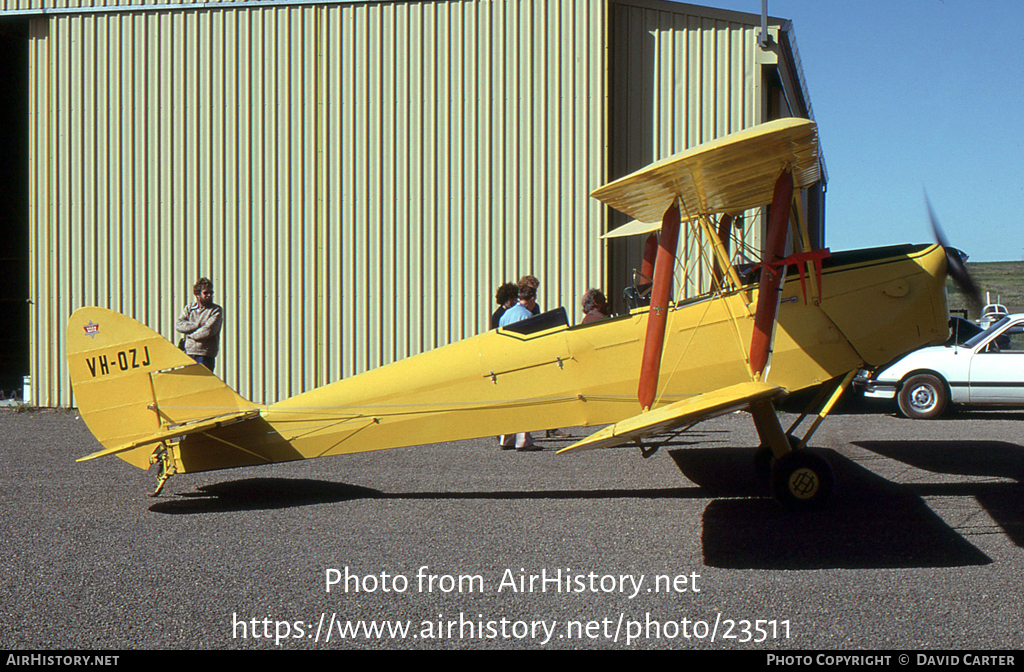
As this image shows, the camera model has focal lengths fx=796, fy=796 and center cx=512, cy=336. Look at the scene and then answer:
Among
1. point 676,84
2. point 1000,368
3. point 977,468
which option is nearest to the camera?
point 977,468

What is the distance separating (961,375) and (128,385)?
1020 centimetres

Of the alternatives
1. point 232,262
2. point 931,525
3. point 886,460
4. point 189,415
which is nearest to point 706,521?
point 931,525

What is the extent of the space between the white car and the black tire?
5817mm

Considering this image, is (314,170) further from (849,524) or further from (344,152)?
(849,524)

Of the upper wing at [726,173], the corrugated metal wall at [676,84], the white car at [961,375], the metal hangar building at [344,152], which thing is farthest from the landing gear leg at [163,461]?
the white car at [961,375]

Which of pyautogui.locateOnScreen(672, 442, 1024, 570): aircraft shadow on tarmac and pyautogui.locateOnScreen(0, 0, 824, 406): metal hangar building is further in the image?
pyautogui.locateOnScreen(0, 0, 824, 406): metal hangar building

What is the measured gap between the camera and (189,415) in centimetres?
571

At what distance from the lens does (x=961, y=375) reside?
1077 centimetres

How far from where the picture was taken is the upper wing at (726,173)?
487cm

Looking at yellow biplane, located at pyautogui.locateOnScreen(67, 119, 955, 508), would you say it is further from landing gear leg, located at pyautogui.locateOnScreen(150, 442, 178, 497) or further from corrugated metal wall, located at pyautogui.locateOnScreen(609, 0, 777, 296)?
corrugated metal wall, located at pyautogui.locateOnScreen(609, 0, 777, 296)

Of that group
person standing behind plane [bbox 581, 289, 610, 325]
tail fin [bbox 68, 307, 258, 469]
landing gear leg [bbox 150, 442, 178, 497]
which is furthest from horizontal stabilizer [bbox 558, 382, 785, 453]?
person standing behind plane [bbox 581, 289, 610, 325]

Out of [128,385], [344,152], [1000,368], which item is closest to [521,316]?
[128,385]

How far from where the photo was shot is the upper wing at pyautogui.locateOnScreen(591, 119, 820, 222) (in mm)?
4871
